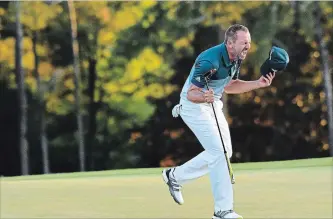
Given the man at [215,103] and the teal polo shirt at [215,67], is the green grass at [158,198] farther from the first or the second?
the teal polo shirt at [215,67]

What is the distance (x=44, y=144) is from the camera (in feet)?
138

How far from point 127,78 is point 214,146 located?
35105mm

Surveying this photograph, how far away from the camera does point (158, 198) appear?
1172cm

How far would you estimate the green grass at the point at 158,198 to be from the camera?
996 centimetres

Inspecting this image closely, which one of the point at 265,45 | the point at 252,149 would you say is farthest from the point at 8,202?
the point at 252,149

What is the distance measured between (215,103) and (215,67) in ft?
2.59

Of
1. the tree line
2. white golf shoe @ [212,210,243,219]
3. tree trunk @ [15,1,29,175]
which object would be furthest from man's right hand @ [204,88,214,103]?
tree trunk @ [15,1,29,175]

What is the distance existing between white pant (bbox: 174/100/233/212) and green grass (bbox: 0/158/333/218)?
1012mm

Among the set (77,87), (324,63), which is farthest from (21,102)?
(324,63)

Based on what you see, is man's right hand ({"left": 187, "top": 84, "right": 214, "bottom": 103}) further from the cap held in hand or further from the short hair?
the cap held in hand

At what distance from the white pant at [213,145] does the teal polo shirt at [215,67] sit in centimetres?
26

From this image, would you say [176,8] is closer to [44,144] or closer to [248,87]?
[44,144]

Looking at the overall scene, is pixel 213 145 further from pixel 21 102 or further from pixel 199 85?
pixel 21 102

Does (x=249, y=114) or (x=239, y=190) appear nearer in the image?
(x=239, y=190)
